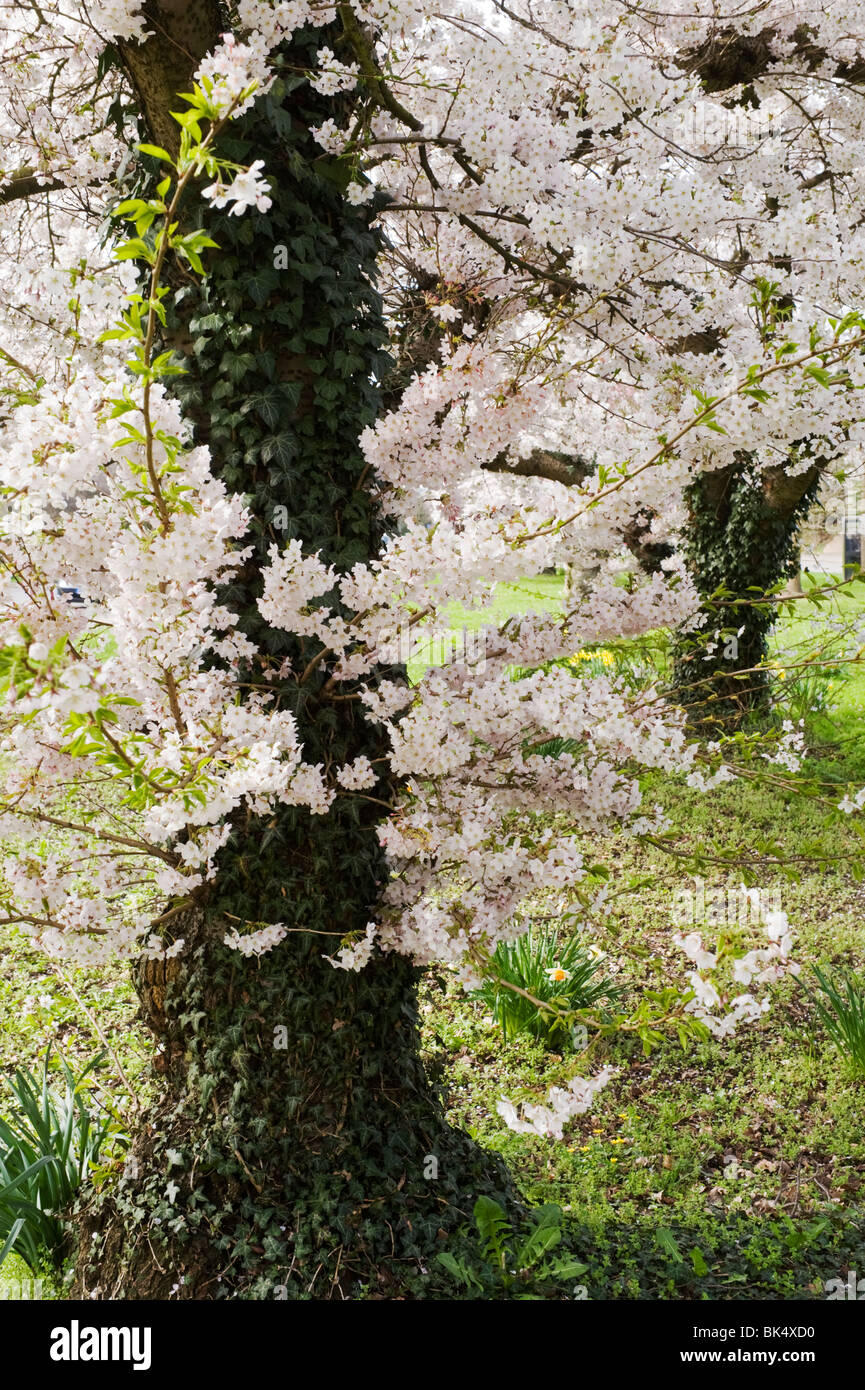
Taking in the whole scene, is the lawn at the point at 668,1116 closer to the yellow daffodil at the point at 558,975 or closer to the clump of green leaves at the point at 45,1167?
the clump of green leaves at the point at 45,1167

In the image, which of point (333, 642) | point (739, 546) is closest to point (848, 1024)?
point (333, 642)

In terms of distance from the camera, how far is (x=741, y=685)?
26.3 feet

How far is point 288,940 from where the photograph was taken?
265cm

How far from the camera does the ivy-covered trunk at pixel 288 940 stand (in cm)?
250

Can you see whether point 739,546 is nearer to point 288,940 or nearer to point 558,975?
point 558,975

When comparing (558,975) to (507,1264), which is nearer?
(507,1264)

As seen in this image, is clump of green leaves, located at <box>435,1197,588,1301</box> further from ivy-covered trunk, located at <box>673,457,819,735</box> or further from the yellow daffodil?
ivy-covered trunk, located at <box>673,457,819,735</box>

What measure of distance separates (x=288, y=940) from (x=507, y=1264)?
109 cm

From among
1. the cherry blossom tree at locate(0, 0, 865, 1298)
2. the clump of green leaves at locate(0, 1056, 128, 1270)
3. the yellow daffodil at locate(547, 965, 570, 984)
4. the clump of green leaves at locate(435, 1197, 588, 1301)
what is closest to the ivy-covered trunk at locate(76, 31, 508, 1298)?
the cherry blossom tree at locate(0, 0, 865, 1298)

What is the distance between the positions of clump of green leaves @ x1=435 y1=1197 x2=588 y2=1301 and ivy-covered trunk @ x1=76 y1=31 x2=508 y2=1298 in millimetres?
110

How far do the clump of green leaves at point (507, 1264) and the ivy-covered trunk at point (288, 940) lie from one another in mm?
110

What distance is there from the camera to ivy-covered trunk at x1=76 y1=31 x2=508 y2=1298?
2.50 meters

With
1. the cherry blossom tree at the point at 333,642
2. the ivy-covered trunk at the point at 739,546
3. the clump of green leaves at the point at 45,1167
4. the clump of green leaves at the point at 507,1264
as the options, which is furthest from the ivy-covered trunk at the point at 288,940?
the ivy-covered trunk at the point at 739,546
